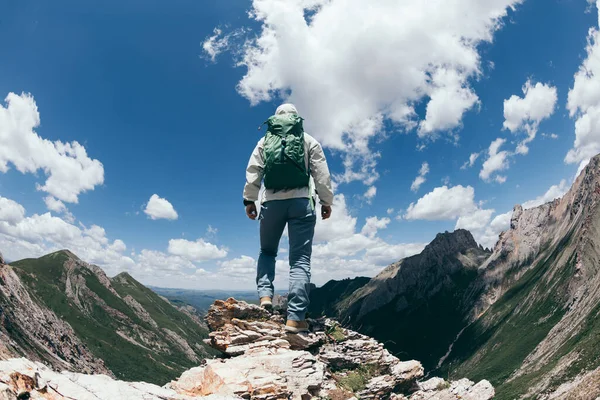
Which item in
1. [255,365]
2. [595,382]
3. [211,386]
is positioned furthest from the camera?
[595,382]

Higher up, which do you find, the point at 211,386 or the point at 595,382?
the point at 211,386

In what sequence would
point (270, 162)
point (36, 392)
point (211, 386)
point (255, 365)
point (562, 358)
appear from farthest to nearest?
point (562, 358) < point (270, 162) < point (255, 365) < point (211, 386) < point (36, 392)

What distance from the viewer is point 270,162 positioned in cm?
1087

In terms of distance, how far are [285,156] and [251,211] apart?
2.41m

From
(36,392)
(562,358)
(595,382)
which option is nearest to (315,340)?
(36,392)

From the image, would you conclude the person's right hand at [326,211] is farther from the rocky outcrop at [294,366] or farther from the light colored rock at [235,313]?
the light colored rock at [235,313]

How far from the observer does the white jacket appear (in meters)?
11.3

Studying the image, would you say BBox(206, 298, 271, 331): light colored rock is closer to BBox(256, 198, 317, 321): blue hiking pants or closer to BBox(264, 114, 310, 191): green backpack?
BBox(256, 198, 317, 321): blue hiking pants

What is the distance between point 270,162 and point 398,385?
943 cm

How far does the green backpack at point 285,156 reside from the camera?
10.8 meters

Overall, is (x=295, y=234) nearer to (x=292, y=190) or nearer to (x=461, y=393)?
(x=292, y=190)

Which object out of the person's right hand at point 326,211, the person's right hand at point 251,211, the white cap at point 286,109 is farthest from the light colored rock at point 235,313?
the white cap at point 286,109

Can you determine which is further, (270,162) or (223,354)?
(223,354)

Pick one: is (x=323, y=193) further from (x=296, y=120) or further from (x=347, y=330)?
(x=347, y=330)
